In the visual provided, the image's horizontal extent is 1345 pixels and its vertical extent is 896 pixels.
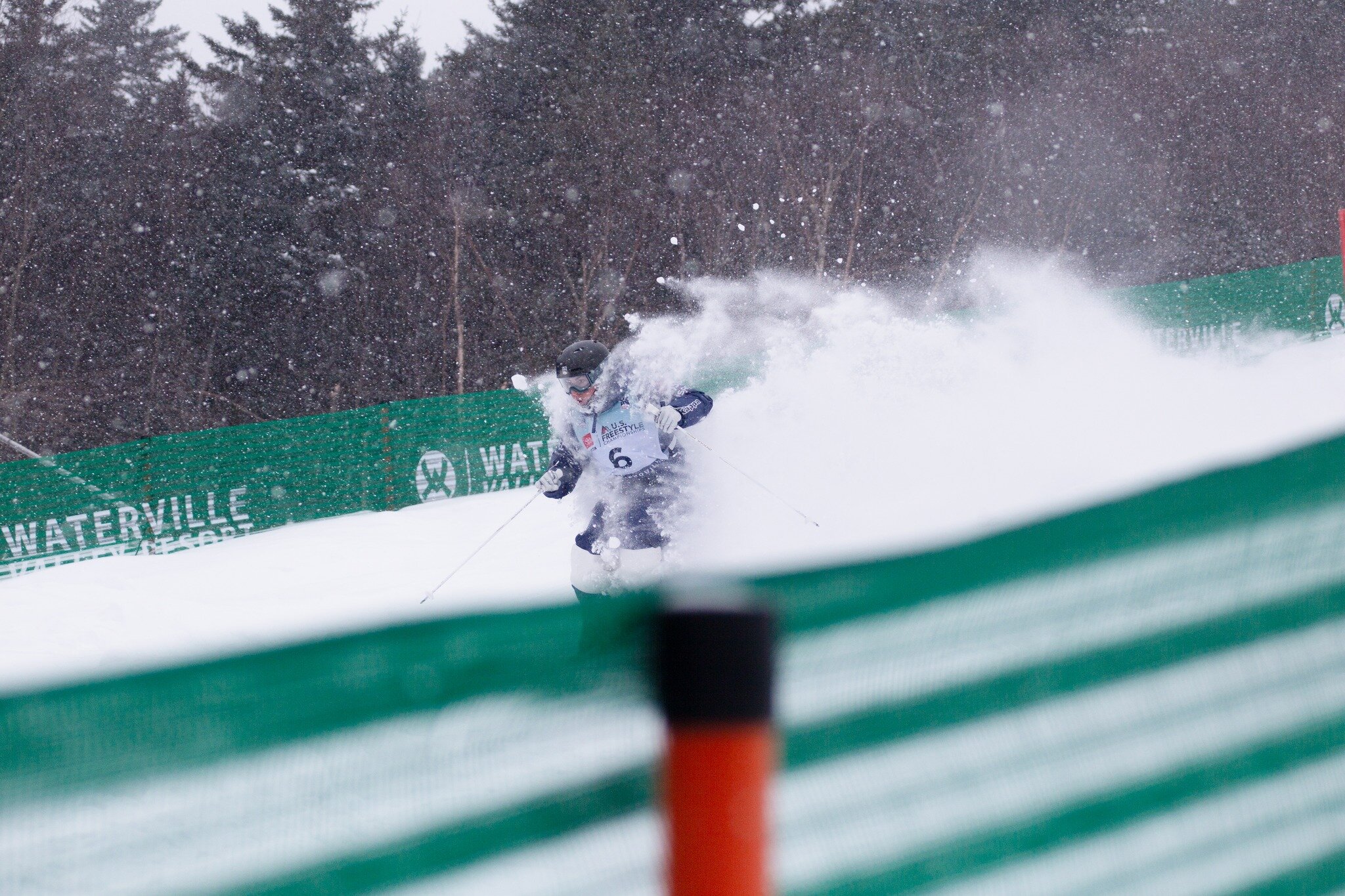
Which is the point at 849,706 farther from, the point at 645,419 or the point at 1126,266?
the point at 1126,266

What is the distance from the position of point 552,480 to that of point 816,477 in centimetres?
572

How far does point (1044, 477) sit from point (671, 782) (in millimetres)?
10637

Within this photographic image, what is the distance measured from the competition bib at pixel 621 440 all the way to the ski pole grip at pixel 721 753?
573 cm

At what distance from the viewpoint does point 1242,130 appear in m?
38.0

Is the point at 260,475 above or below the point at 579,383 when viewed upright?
below

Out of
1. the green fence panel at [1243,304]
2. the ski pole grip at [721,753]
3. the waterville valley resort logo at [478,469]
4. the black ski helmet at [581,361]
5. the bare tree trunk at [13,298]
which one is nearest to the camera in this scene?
the ski pole grip at [721,753]

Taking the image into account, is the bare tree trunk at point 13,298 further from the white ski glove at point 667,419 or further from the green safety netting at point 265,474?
the white ski glove at point 667,419

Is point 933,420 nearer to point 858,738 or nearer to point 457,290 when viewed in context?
point 858,738

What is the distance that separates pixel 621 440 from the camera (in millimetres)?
6848

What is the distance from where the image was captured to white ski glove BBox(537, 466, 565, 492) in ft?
23.0

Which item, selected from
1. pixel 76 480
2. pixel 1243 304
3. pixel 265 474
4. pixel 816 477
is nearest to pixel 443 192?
pixel 265 474

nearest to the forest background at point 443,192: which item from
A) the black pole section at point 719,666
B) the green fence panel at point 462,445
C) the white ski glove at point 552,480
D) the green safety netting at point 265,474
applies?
the green fence panel at point 462,445

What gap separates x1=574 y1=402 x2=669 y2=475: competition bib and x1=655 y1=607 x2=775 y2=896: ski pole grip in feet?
18.8

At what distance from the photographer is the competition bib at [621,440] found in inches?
269
